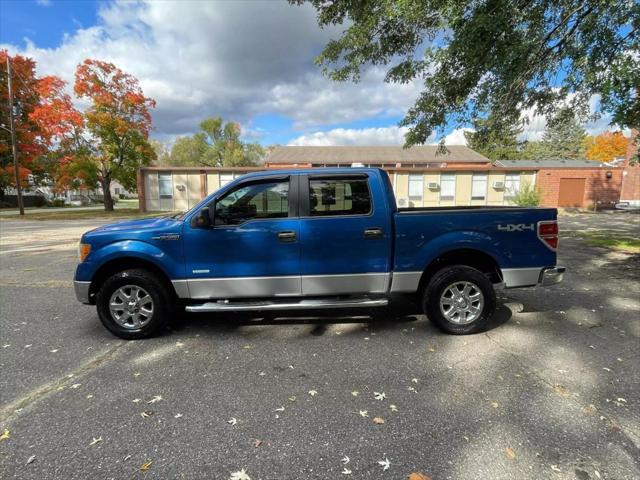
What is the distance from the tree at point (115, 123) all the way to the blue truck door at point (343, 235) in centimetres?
2545

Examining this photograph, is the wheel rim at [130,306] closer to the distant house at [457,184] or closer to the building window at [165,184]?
the distant house at [457,184]

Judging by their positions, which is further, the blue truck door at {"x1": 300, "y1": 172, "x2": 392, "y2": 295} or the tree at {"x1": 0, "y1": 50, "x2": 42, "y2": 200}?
the tree at {"x1": 0, "y1": 50, "x2": 42, "y2": 200}

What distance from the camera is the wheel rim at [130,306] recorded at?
4.27 m

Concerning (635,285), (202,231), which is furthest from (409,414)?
(635,285)

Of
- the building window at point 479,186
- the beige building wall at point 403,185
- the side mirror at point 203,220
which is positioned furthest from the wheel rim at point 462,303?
the building window at point 479,186

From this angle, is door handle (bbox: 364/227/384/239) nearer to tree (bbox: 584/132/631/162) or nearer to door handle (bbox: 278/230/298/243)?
door handle (bbox: 278/230/298/243)

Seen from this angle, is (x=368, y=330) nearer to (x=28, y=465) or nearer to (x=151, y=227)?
(x=151, y=227)

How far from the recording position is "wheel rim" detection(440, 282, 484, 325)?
4.33m

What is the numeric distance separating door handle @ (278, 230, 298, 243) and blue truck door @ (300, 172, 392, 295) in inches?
4.1

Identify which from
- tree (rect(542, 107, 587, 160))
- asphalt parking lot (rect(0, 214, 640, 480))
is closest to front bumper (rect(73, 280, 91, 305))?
asphalt parking lot (rect(0, 214, 640, 480))

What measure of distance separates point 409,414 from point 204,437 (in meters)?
A: 1.56

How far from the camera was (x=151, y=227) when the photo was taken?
4.26m

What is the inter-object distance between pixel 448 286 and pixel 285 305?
195 centimetres

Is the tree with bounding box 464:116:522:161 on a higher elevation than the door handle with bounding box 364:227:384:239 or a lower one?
higher
